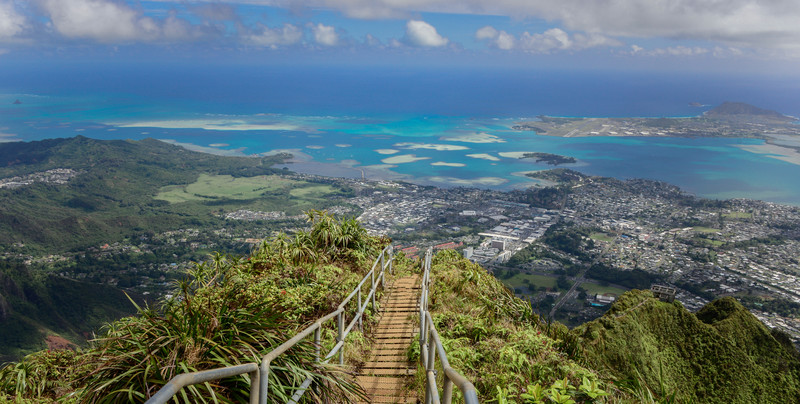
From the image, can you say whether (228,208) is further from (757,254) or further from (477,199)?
(757,254)

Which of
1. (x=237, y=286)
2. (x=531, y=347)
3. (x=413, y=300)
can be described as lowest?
(x=413, y=300)

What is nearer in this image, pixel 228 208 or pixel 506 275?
pixel 506 275

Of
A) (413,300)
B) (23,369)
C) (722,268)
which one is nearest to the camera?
(23,369)

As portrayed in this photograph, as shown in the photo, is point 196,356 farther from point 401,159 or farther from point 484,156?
point 484,156

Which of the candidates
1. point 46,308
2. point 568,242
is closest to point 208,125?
point 46,308

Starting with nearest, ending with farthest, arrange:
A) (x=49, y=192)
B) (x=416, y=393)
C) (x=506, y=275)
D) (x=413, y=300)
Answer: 1. (x=416, y=393)
2. (x=413, y=300)
3. (x=506, y=275)
4. (x=49, y=192)

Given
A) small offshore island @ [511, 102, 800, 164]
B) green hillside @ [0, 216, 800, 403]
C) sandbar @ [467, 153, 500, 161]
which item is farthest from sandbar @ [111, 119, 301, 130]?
green hillside @ [0, 216, 800, 403]

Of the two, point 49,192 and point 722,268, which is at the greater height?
point 49,192

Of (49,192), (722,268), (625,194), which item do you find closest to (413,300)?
(722,268)
